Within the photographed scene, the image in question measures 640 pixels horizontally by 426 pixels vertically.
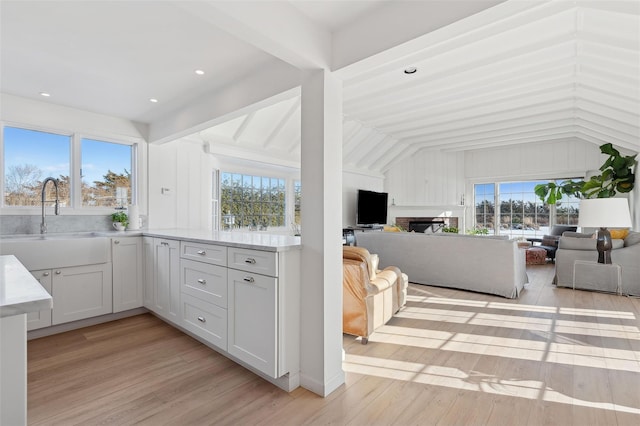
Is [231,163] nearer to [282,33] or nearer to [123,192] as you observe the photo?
[123,192]

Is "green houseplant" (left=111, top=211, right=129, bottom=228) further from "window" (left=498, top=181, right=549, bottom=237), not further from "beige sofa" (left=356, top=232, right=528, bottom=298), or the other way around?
"window" (left=498, top=181, right=549, bottom=237)

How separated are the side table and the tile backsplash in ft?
20.7

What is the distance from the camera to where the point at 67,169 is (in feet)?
11.7

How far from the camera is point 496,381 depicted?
2115 mm

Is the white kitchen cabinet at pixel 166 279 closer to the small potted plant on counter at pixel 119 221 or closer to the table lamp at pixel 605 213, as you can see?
the small potted plant on counter at pixel 119 221

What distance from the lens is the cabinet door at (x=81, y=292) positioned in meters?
2.99

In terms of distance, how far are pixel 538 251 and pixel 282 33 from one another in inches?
277

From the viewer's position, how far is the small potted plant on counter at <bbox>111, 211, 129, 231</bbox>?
3.75 meters

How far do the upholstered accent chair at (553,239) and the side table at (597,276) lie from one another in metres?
2.57

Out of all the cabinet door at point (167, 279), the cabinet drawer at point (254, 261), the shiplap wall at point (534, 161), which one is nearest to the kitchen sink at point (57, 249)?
the cabinet door at point (167, 279)

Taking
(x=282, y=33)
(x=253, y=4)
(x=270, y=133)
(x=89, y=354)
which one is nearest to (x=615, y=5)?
(x=282, y=33)

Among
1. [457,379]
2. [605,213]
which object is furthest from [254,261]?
[605,213]

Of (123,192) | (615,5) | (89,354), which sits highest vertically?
(615,5)

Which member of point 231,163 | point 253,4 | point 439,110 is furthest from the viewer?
point 439,110
